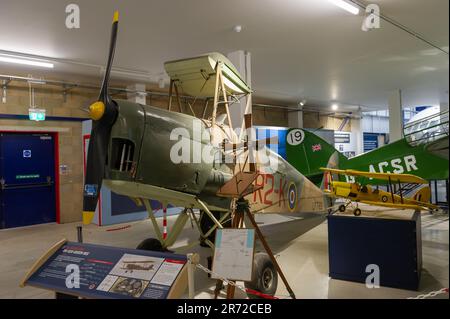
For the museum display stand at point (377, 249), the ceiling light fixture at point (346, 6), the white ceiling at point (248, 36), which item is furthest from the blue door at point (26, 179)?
the ceiling light fixture at point (346, 6)

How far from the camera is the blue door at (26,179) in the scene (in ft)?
25.0

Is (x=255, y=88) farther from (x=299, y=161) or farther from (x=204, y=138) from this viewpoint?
(x=204, y=138)

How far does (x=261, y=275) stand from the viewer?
3.18m

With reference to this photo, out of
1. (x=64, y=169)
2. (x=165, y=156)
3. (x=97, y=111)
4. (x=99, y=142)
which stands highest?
(x=97, y=111)

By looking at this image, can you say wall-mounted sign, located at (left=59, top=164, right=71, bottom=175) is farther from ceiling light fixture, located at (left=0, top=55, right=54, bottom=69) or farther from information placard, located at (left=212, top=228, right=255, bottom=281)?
information placard, located at (left=212, top=228, right=255, bottom=281)

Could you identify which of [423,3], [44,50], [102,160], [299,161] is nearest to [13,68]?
[44,50]

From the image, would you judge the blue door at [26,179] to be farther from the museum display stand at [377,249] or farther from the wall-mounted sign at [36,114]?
the museum display stand at [377,249]

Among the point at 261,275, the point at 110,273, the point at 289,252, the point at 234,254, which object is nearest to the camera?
the point at 110,273

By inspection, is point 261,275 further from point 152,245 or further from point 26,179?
point 26,179

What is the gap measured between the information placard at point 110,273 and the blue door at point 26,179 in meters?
6.07

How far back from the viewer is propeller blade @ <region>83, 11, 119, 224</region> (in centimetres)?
281

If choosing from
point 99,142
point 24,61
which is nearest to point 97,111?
point 99,142

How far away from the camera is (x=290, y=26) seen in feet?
17.6

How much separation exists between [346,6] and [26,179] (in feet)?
24.8
